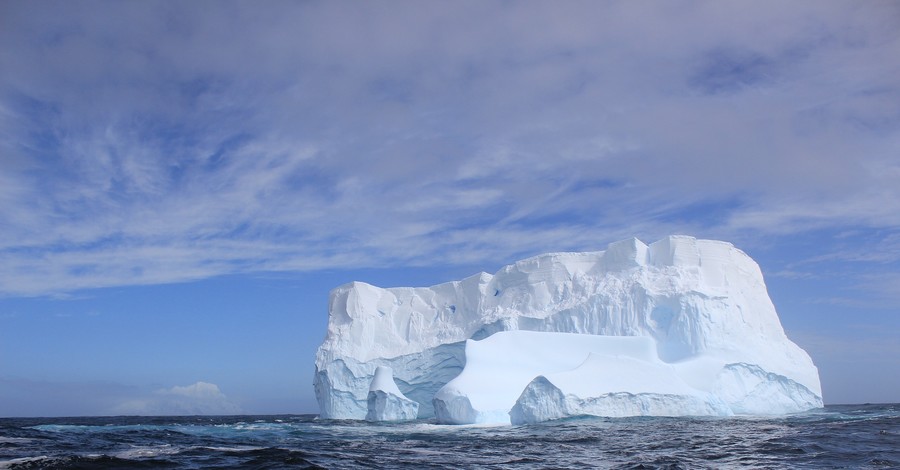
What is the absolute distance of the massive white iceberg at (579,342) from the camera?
2233 centimetres

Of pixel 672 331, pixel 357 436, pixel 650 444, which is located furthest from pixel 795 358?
pixel 357 436

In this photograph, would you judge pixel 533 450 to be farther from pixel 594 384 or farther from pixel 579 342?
pixel 579 342

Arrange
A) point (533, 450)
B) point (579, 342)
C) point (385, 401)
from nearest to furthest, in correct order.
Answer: point (533, 450)
point (579, 342)
point (385, 401)

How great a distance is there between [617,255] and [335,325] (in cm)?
1463

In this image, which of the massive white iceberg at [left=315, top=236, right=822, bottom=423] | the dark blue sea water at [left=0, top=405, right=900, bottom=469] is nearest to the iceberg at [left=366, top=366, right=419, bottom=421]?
the massive white iceberg at [left=315, top=236, right=822, bottom=423]

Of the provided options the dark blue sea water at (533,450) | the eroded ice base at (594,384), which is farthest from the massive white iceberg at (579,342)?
the dark blue sea water at (533,450)

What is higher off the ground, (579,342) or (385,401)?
(579,342)

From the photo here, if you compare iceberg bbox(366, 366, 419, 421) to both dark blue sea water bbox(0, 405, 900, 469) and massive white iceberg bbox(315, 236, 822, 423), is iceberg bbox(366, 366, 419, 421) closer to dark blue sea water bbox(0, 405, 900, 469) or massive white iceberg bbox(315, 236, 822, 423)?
massive white iceberg bbox(315, 236, 822, 423)

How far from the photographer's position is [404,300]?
3738 centimetres

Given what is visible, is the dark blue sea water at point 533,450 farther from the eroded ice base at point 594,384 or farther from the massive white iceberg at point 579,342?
the massive white iceberg at point 579,342

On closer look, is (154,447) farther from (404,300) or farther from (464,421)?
(404,300)

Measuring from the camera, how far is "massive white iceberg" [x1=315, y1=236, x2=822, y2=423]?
73.3 feet

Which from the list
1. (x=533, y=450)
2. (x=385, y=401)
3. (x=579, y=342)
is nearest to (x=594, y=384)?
(x=579, y=342)

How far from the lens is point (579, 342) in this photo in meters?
25.3
